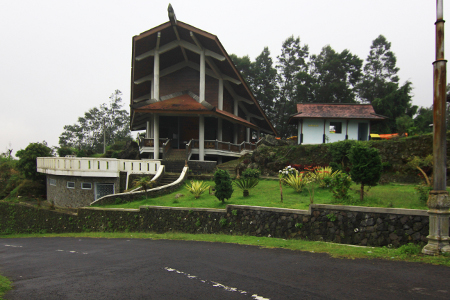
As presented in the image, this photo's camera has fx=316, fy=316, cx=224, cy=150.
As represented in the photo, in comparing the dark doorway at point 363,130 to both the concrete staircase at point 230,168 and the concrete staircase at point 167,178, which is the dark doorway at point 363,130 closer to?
the concrete staircase at point 230,168

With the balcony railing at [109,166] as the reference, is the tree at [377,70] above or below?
above

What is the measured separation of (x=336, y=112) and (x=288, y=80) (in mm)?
30754

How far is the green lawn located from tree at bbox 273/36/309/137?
37.3 meters

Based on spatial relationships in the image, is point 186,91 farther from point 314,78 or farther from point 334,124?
point 314,78

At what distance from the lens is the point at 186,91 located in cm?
2672

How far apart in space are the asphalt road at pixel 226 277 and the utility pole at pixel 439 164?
2.93 ft

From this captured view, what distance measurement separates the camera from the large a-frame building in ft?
76.4

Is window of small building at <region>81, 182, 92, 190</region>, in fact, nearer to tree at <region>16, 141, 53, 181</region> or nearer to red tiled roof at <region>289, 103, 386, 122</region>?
tree at <region>16, 141, 53, 181</region>

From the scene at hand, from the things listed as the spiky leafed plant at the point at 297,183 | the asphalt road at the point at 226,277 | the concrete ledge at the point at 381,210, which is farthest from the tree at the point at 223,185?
the concrete ledge at the point at 381,210

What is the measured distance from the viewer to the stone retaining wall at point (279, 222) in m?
7.87

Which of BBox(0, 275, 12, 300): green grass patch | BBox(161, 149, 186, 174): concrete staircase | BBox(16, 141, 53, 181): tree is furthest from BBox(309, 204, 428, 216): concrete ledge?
BBox(16, 141, 53, 181): tree

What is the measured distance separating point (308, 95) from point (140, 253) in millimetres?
46914

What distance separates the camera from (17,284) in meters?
6.34

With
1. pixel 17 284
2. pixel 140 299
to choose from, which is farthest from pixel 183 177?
pixel 140 299
